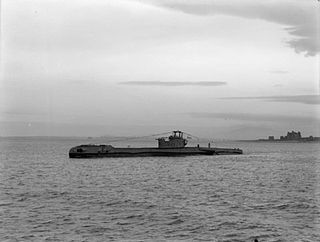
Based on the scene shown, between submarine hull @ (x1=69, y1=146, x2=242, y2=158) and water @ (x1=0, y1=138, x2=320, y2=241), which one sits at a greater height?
submarine hull @ (x1=69, y1=146, x2=242, y2=158)

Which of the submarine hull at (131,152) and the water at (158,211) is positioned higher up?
the submarine hull at (131,152)

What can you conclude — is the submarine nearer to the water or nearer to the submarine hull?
the submarine hull

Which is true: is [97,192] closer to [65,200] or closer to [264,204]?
[65,200]

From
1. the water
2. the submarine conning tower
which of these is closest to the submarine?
the submarine conning tower

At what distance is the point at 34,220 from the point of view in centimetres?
3603

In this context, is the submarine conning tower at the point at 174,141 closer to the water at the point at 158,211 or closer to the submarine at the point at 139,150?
the submarine at the point at 139,150

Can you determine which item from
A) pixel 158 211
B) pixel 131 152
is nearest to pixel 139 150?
pixel 131 152

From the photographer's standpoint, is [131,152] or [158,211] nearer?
[158,211]

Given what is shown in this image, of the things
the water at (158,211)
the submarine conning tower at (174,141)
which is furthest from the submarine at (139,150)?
the water at (158,211)

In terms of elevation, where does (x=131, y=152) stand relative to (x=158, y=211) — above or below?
above

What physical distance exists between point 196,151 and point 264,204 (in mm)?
104278

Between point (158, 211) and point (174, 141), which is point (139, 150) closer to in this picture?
point (174, 141)

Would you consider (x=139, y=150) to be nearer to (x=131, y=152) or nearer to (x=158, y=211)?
(x=131, y=152)

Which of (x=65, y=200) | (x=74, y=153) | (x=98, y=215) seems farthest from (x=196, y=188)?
(x=74, y=153)
